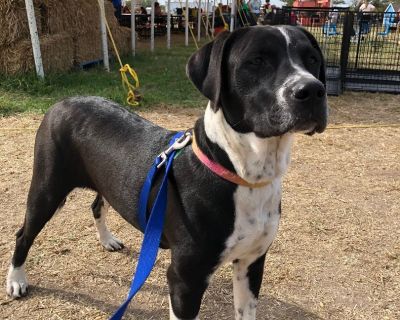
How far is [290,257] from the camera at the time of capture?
362 centimetres

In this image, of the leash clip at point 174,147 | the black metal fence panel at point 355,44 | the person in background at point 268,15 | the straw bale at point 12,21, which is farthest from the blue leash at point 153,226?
the person in background at point 268,15

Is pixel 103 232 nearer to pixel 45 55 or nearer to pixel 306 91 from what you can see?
pixel 306 91

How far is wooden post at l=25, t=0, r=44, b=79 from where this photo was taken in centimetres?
809

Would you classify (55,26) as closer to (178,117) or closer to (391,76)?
(178,117)

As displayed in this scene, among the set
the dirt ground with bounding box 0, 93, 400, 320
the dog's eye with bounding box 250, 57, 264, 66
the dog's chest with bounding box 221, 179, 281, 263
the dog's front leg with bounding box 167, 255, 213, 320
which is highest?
the dog's eye with bounding box 250, 57, 264, 66

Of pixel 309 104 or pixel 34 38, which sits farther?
pixel 34 38

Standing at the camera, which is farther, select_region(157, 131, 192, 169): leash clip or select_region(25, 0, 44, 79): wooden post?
select_region(25, 0, 44, 79): wooden post

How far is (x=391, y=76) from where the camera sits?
9156 mm

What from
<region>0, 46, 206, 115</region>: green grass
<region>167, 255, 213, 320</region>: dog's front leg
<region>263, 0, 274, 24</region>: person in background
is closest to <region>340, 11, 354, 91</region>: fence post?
<region>263, 0, 274, 24</region>: person in background

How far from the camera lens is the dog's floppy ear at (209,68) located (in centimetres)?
211

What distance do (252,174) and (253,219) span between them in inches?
8.9

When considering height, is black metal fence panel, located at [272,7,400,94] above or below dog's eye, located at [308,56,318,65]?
below

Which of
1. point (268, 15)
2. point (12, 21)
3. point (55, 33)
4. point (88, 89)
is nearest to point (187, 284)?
point (88, 89)

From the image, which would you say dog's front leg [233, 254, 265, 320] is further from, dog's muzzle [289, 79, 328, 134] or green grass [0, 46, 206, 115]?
green grass [0, 46, 206, 115]
